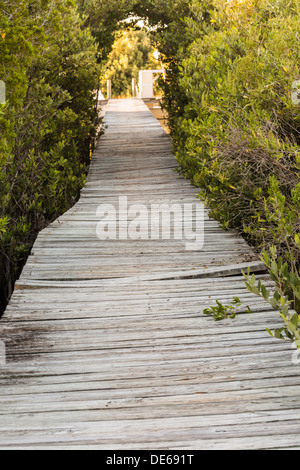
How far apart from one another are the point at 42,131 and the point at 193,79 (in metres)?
2.63

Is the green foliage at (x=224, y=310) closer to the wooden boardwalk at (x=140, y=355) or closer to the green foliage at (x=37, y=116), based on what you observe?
the wooden boardwalk at (x=140, y=355)

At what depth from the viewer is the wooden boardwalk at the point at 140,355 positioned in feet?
8.84

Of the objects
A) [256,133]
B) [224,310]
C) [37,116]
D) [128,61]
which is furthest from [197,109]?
[128,61]

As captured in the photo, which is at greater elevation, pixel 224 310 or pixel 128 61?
pixel 128 61

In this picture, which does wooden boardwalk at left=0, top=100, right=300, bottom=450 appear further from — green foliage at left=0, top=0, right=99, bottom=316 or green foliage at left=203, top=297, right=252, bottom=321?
green foliage at left=0, top=0, right=99, bottom=316

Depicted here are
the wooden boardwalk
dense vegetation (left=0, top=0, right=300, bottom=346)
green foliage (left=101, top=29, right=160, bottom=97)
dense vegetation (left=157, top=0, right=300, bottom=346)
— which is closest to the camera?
the wooden boardwalk

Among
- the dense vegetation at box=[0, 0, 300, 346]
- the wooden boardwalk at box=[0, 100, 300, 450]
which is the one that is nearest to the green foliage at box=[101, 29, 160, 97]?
the dense vegetation at box=[0, 0, 300, 346]

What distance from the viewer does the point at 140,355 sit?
3.45 meters

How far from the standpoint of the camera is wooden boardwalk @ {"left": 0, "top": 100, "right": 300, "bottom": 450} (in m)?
2.69

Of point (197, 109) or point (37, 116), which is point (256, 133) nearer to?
point (197, 109)

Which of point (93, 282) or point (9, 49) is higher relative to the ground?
point (9, 49)

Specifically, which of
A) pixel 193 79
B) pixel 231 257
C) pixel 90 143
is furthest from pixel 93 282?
pixel 90 143

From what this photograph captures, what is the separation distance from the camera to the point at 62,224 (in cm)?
637
